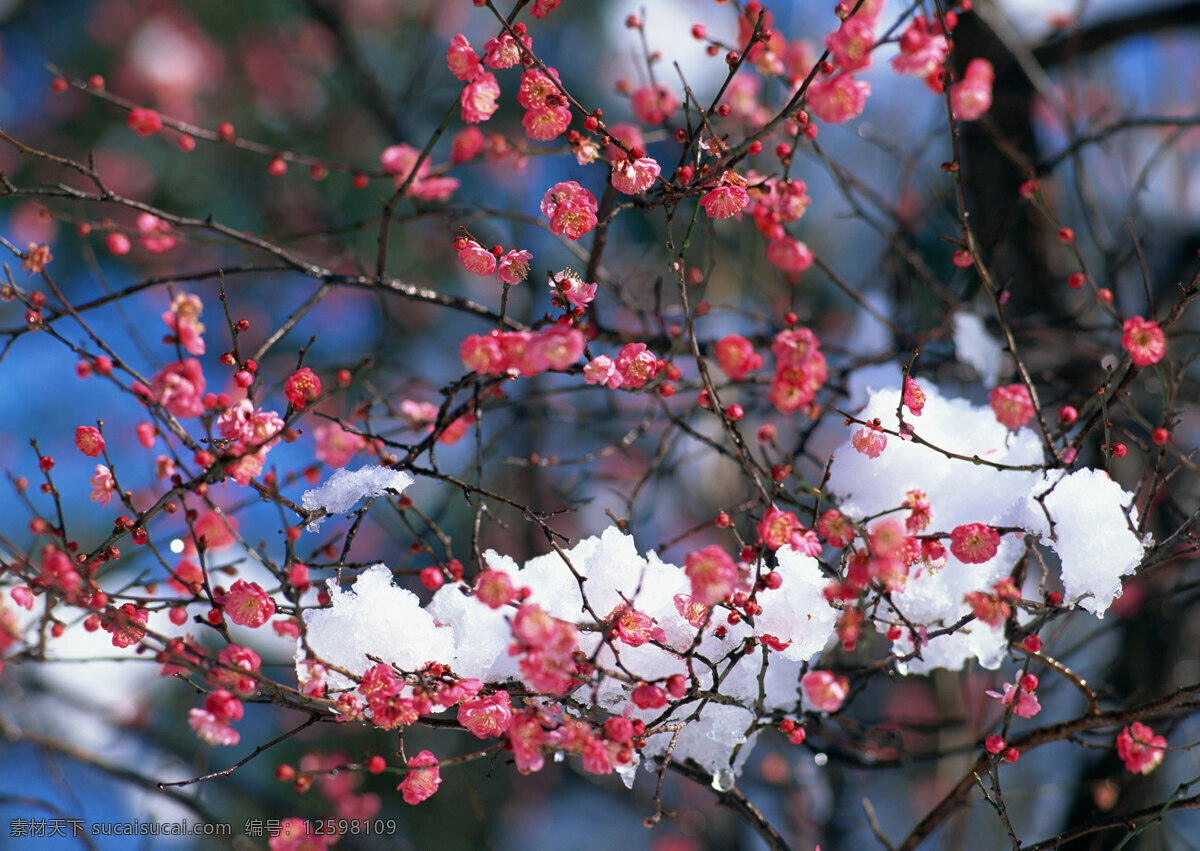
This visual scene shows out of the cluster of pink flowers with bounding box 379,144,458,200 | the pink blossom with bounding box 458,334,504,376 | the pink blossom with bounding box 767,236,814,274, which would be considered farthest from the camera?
the cluster of pink flowers with bounding box 379,144,458,200

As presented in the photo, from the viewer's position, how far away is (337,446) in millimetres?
1423

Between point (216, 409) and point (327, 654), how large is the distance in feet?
1.20

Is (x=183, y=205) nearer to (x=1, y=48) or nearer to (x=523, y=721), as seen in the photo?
(x=1, y=48)

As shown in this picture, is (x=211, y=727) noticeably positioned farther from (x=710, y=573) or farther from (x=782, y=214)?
(x=782, y=214)

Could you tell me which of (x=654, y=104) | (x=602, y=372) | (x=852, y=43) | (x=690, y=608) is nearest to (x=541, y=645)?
(x=690, y=608)

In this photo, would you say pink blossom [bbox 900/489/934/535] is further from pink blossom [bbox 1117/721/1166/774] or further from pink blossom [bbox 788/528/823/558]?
pink blossom [bbox 1117/721/1166/774]

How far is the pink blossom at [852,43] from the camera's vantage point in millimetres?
1040

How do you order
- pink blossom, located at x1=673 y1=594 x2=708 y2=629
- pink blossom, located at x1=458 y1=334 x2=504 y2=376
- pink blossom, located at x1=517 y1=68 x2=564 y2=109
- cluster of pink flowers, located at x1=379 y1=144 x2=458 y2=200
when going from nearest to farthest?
1. pink blossom, located at x1=458 y1=334 x2=504 y2=376
2. pink blossom, located at x1=673 y1=594 x2=708 y2=629
3. pink blossom, located at x1=517 y1=68 x2=564 y2=109
4. cluster of pink flowers, located at x1=379 y1=144 x2=458 y2=200

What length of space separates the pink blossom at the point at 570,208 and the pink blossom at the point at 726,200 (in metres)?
0.16

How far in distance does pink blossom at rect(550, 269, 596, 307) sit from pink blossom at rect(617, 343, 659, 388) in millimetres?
92

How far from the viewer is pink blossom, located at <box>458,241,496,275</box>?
1.18m

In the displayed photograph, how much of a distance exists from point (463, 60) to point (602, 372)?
22.3 inches

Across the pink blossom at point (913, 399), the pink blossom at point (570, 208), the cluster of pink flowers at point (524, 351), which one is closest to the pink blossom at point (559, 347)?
the cluster of pink flowers at point (524, 351)

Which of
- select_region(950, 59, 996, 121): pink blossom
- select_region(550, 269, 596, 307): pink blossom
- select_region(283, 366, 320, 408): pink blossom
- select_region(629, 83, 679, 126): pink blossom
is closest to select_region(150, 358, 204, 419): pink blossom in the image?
select_region(283, 366, 320, 408): pink blossom
